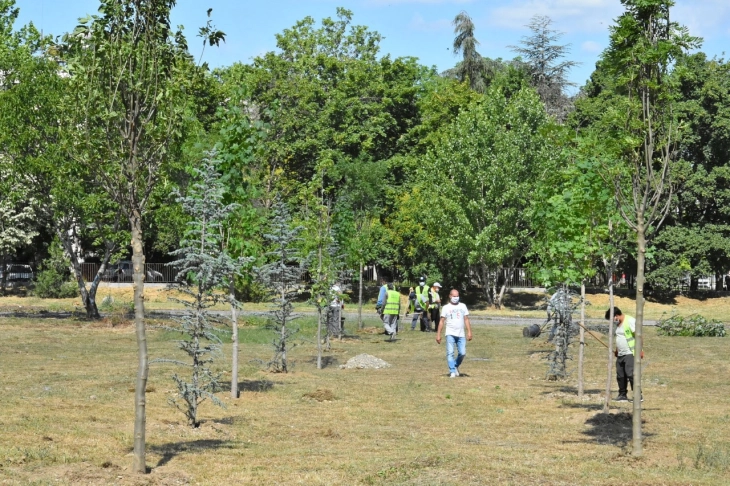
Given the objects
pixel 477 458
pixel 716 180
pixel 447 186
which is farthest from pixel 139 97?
pixel 716 180

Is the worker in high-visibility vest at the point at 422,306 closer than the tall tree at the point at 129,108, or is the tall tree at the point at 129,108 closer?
the tall tree at the point at 129,108

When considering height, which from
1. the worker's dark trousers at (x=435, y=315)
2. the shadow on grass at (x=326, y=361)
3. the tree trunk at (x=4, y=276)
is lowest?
the shadow on grass at (x=326, y=361)

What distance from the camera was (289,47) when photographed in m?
62.0

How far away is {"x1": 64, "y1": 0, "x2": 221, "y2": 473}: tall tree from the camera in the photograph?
10.4m

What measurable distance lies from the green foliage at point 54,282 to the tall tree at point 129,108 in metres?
42.7

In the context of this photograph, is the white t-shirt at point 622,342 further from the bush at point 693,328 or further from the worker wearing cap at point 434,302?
the bush at point 693,328

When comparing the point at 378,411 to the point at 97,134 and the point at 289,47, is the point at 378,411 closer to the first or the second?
the point at 97,134

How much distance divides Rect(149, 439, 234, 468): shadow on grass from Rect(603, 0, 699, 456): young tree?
533 centimetres

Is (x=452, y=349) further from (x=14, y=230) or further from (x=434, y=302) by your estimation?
(x=14, y=230)

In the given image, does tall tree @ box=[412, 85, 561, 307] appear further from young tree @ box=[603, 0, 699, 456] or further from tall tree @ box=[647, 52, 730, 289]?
young tree @ box=[603, 0, 699, 456]

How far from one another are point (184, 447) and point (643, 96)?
7.30m

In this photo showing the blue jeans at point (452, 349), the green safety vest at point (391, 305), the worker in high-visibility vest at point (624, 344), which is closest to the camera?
the worker in high-visibility vest at point (624, 344)

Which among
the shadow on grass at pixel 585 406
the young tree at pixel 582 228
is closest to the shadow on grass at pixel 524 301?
the shadow on grass at pixel 585 406

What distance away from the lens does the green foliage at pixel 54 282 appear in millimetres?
51781
